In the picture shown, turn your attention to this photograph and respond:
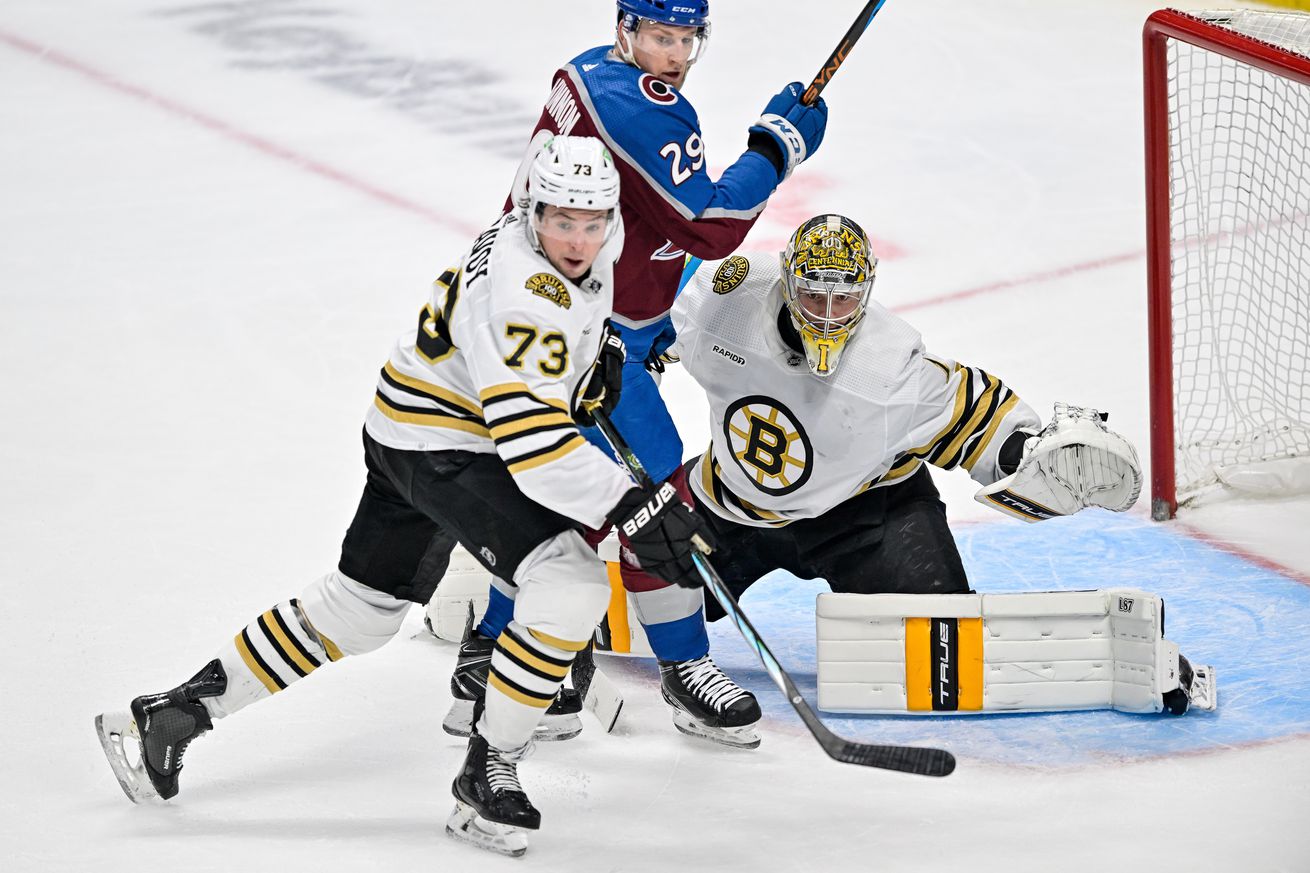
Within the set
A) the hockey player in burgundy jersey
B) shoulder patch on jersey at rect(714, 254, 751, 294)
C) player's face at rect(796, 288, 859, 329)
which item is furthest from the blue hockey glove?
player's face at rect(796, 288, 859, 329)

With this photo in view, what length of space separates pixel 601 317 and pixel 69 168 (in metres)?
3.93

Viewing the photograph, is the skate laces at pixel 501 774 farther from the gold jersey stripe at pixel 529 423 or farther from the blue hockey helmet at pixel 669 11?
the blue hockey helmet at pixel 669 11

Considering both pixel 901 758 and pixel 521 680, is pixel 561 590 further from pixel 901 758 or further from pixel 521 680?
pixel 901 758

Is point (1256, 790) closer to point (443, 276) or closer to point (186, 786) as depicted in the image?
point (443, 276)

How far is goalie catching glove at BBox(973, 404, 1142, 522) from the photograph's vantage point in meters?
3.17

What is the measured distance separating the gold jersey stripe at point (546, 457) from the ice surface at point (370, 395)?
0.66 meters

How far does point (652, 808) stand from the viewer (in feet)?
9.94

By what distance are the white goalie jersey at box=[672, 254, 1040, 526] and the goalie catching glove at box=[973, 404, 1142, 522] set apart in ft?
0.36

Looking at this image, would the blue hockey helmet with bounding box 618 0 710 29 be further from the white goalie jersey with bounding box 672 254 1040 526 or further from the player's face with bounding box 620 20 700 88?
the white goalie jersey with bounding box 672 254 1040 526

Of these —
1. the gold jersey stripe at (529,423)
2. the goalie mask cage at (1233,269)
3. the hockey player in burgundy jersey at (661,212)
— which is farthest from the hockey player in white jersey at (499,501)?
the goalie mask cage at (1233,269)

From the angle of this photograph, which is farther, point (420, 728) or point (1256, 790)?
point (420, 728)

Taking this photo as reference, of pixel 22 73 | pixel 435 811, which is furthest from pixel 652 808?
pixel 22 73

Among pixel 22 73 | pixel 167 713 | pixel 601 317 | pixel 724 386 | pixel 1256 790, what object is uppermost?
pixel 22 73

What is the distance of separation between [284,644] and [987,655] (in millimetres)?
1279
